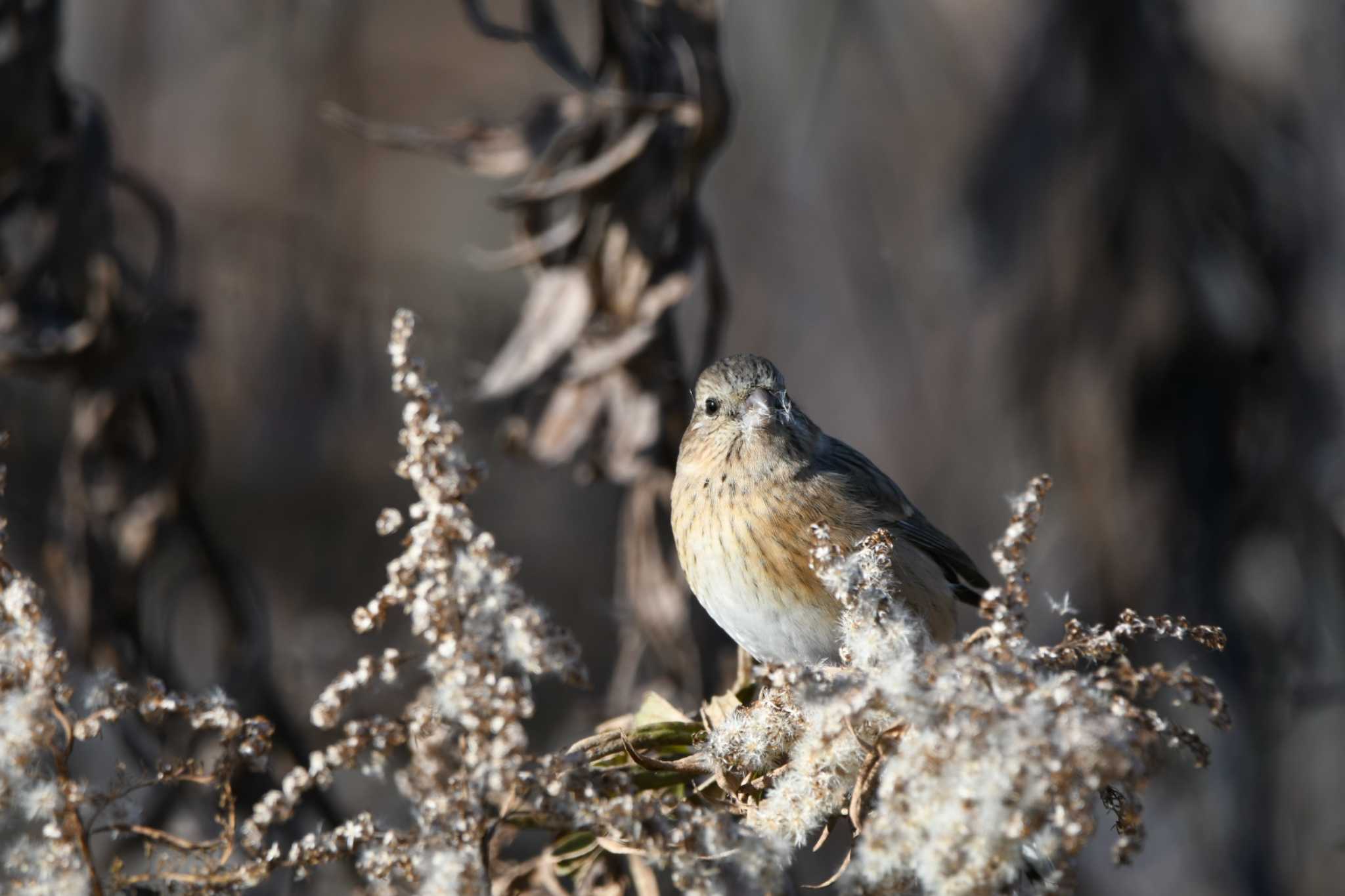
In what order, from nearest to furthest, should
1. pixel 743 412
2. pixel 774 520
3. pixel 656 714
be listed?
pixel 656 714
pixel 774 520
pixel 743 412

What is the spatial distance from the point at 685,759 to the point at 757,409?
134cm

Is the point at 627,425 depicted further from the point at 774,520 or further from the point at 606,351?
the point at 774,520

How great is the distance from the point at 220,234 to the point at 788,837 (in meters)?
4.16

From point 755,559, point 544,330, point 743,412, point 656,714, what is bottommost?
point 656,714

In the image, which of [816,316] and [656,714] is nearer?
[656,714]

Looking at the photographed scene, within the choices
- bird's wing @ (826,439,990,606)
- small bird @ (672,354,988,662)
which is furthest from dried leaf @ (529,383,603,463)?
bird's wing @ (826,439,990,606)

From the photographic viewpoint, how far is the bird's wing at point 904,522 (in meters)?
3.00

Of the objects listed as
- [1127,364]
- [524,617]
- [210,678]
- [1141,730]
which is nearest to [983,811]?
[1141,730]

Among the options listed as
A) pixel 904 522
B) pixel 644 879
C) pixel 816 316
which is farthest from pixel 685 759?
pixel 816 316

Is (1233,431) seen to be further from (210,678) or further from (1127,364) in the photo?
(210,678)

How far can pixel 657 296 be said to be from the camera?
2.66 metres

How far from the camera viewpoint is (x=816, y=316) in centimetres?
555

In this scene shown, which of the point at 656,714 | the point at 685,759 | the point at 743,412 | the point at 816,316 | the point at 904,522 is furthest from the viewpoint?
the point at 816,316

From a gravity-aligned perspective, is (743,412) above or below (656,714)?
above
